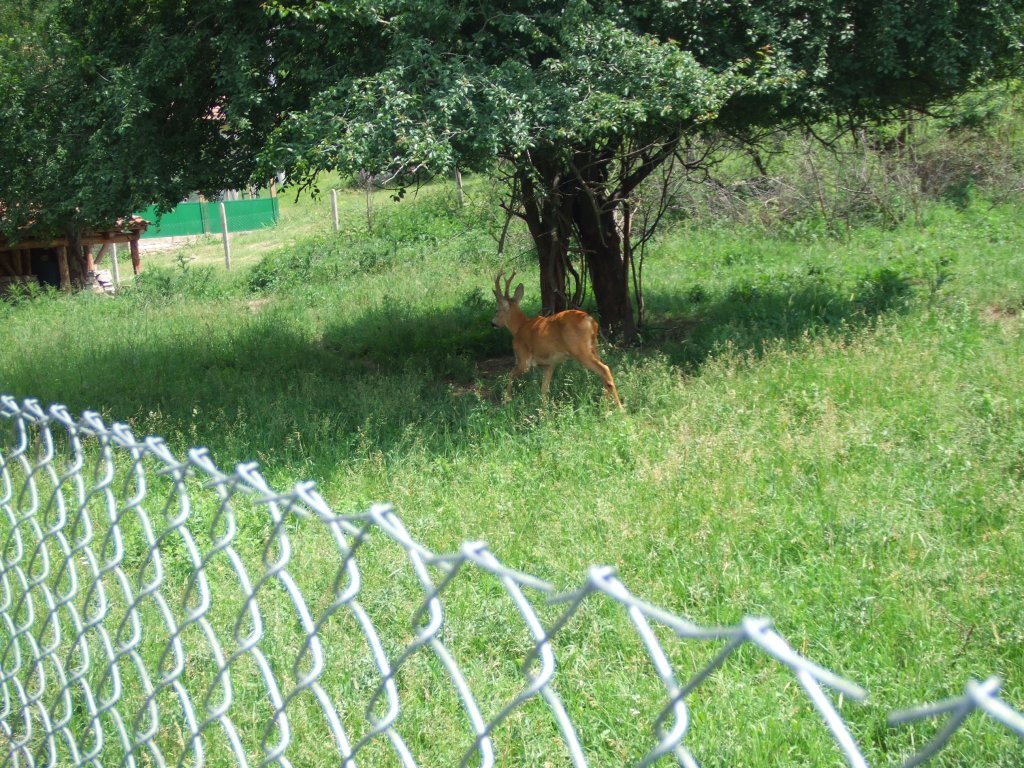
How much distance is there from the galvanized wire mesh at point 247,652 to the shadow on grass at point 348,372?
2.01m

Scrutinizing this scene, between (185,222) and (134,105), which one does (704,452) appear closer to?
(134,105)

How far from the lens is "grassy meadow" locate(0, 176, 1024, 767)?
153 inches

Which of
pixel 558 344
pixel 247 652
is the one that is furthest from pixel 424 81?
pixel 247 652

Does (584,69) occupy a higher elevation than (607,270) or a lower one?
higher

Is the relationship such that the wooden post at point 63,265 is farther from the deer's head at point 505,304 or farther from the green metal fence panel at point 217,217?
the green metal fence panel at point 217,217

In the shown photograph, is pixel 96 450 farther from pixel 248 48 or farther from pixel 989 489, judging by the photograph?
pixel 989 489

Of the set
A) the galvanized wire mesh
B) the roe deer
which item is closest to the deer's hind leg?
the roe deer

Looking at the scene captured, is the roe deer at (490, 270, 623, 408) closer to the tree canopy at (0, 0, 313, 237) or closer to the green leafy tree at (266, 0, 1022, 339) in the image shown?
the green leafy tree at (266, 0, 1022, 339)

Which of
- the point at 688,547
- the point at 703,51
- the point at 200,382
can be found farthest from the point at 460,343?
the point at 688,547

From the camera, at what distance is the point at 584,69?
754cm

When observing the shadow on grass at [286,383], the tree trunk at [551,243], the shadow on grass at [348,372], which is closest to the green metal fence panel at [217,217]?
the shadow on grass at [286,383]

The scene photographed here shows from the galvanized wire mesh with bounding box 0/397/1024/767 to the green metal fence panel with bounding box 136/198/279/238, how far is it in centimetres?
3258

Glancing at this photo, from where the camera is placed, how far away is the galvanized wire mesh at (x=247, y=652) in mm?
2521

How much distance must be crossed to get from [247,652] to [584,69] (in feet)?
17.8
